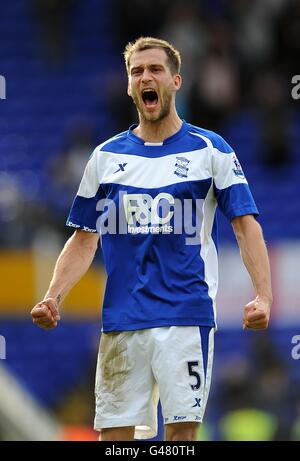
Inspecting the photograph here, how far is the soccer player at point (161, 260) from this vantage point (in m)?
6.74

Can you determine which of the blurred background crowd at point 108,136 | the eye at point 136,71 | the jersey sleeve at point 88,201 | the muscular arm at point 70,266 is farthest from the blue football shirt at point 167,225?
the blurred background crowd at point 108,136

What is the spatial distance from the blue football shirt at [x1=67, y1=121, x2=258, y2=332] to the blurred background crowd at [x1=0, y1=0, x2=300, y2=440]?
20.0 feet

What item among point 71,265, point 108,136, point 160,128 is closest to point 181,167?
point 160,128

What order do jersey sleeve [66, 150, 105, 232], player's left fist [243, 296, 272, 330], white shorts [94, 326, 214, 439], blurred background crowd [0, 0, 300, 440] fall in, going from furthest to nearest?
blurred background crowd [0, 0, 300, 440]
jersey sleeve [66, 150, 105, 232]
white shorts [94, 326, 214, 439]
player's left fist [243, 296, 272, 330]

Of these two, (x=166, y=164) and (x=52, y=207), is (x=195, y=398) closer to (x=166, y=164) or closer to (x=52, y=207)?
(x=166, y=164)

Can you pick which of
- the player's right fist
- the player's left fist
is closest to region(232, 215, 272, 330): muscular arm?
the player's left fist

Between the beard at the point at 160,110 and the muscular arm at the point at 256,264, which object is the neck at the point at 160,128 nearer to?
the beard at the point at 160,110

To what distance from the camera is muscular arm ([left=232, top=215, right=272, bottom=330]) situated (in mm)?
6523

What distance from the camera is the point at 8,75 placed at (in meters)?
18.3

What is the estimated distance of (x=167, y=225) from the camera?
6820mm

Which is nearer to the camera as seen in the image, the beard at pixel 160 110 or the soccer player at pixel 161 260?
the soccer player at pixel 161 260

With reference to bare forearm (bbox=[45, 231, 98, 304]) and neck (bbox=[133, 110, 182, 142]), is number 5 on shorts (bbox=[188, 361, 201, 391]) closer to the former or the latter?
bare forearm (bbox=[45, 231, 98, 304])

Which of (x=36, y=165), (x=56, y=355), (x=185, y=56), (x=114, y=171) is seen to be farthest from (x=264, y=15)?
(x=114, y=171)

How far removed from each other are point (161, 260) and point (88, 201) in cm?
62
